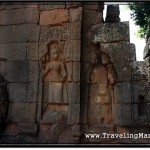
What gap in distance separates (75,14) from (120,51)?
137 cm

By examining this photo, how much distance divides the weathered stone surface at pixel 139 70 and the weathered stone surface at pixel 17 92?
8.25 ft

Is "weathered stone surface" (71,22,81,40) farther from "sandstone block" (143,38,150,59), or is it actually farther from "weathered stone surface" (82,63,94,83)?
"sandstone block" (143,38,150,59)

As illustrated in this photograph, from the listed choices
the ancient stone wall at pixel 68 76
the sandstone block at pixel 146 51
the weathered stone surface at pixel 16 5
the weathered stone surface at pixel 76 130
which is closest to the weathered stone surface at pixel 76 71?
the ancient stone wall at pixel 68 76

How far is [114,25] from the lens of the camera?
21.3ft

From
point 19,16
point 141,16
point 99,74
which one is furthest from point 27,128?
point 141,16

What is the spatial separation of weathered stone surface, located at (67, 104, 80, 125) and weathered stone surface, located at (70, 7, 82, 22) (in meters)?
2.00

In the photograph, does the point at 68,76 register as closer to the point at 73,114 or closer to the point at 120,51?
the point at 73,114

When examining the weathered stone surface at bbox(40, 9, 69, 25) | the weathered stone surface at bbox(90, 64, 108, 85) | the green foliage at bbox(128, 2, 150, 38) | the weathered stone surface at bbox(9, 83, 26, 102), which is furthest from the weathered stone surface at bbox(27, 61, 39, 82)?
the green foliage at bbox(128, 2, 150, 38)

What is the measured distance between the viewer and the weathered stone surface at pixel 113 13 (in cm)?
658

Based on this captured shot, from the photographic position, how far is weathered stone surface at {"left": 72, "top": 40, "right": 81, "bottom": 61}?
6398mm

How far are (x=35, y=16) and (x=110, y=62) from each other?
2.14 meters

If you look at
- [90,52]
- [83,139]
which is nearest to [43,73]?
[90,52]

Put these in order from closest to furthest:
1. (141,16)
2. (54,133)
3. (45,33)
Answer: (54,133) < (45,33) < (141,16)

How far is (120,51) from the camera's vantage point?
20.7 ft
